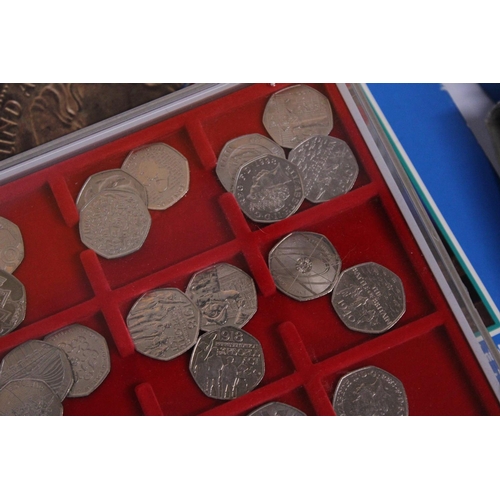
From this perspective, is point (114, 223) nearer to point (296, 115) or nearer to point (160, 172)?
point (160, 172)

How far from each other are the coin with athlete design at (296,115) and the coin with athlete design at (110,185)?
35 cm

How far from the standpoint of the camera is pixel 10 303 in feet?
3.97

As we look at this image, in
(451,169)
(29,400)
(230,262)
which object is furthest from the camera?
(451,169)

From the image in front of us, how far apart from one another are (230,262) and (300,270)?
0.55 feet

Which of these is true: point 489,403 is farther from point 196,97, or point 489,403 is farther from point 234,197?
point 196,97

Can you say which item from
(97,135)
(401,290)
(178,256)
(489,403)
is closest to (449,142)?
(401,290)

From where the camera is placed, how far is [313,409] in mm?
1227

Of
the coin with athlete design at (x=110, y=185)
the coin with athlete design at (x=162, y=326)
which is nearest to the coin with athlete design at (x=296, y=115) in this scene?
the coin with athlete design at (x=110, y=185)

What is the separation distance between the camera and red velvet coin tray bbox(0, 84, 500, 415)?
4.01 feet

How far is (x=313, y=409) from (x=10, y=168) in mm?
913

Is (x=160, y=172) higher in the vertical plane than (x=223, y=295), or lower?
higher

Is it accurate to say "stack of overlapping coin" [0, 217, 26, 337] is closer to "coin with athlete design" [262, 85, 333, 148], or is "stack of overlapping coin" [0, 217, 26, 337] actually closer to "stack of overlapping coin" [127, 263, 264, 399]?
"stack of overlapping coin" [127, 263, 264, 399]

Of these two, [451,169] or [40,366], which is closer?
[40,366]

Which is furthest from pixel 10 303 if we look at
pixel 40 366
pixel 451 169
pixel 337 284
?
pixel 451 169
